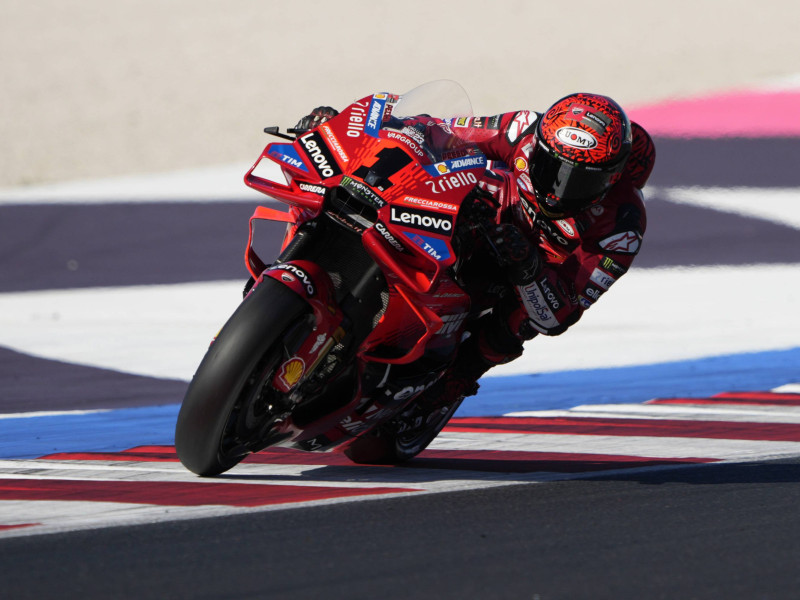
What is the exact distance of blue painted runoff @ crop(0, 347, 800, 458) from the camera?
6296mm

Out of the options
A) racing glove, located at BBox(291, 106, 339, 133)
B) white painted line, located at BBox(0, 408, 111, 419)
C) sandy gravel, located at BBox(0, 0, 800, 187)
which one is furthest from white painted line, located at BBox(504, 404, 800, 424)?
sandy gravel, located at BBox(0, 0, 800, 187)

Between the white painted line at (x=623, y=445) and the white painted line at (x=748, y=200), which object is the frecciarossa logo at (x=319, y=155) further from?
the white painted line at (x=748, y=200)

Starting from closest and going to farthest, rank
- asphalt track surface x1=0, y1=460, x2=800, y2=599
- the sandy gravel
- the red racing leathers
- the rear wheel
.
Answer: asphalt track surface x1=0, y1=460, x2=800, y2=599 < the red racing leathers < the rear wheel < the sandy gravel

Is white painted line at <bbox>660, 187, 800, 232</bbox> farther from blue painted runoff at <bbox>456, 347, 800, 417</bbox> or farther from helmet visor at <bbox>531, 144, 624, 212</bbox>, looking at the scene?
helmet visor at <bbox>531, 144, 624, 212</bbox>

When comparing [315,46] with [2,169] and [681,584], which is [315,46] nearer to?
[2,169]

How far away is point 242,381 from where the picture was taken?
434 cm

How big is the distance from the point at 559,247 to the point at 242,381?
64.4 inches

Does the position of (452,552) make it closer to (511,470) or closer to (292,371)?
(292,371)

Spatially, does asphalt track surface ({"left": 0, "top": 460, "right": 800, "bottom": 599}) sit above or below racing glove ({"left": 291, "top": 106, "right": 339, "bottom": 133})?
below

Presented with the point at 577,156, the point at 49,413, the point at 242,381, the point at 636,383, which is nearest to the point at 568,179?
the point at 577,156

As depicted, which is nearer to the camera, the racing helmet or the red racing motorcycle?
the red racing motorcycle

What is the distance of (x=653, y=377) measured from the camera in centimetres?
824

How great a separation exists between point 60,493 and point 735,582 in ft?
8.50

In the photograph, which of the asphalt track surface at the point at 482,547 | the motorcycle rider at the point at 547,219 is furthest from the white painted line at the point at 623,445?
the motorcycle rider at the point at 547,219
